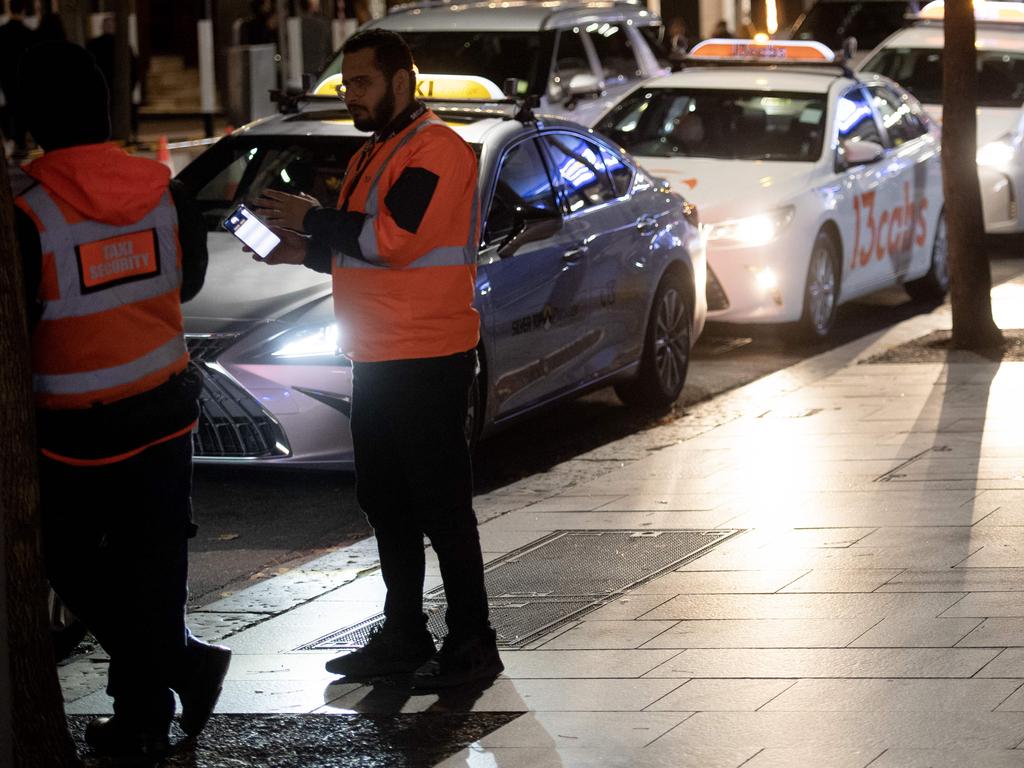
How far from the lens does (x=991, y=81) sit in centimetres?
1720

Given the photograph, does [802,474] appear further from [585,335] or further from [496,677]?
[496,677]

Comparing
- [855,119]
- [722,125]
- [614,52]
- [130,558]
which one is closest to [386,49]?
[130,558]

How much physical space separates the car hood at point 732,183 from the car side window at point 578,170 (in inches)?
79.2

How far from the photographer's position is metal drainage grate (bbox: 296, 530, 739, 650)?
20.4ft

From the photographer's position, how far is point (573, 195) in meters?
9.54

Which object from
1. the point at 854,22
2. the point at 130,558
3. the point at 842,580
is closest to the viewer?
the point at 130,558

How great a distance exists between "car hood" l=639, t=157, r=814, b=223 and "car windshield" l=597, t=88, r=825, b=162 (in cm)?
21

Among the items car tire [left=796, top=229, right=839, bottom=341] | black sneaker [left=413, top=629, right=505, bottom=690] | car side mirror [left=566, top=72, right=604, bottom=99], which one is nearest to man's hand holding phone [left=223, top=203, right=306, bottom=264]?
black sneaker [left=413, top=629, right=505, bottom=690]

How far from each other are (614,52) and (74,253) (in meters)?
12.7

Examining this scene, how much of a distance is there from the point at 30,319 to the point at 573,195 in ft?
16.3

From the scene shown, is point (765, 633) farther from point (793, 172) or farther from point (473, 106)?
point (793, 172)

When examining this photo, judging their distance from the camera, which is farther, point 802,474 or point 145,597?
point 802,474

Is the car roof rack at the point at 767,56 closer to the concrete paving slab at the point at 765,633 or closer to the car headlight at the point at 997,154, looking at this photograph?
the car headlight at the point at 997,154

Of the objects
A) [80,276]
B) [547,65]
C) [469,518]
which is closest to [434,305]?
[469,518]
